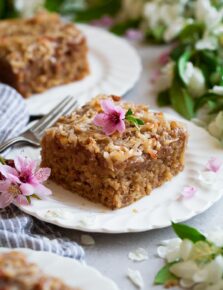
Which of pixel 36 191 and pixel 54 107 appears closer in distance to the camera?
pixel 36 191

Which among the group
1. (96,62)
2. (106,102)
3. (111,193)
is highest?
(106,102)

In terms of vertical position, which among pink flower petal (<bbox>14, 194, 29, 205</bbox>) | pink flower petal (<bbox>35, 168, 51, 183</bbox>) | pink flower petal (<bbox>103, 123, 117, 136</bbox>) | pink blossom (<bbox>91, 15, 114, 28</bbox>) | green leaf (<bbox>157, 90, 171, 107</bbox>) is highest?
pink flower petal (<bbox>103, 123, 117, 136</bbox>)

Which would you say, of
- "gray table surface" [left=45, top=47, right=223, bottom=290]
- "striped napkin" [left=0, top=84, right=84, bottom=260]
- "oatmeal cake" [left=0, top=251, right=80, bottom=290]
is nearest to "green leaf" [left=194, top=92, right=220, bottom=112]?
"gray table surface" [left=45, top=47, right=223, bottom=290]

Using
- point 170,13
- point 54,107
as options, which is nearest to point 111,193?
point 54,107

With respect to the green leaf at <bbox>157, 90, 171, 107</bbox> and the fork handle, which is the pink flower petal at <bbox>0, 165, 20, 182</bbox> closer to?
the fork handle

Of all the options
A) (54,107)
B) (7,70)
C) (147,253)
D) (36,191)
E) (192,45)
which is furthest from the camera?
(192,45)

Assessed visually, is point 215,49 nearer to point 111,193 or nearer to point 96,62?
point 96,62
